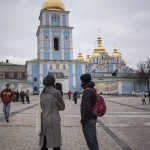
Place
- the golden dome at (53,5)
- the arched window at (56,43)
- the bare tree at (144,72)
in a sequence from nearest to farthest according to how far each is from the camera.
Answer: the bare tree at (144,72) → the golden dome at (53,5) → the arched window at (56,43)

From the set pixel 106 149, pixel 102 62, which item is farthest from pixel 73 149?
pixel 102 62

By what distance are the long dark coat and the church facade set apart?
144ft

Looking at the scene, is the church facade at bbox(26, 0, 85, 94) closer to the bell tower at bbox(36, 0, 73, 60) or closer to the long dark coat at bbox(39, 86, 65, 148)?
the bell tower at bbox(36, 0, 73, 60)

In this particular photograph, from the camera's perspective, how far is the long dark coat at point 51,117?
13.0 feet

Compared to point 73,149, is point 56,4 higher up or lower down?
higher up

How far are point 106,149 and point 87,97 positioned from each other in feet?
6.30

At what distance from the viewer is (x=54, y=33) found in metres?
49.8

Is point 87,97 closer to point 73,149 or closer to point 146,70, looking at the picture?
point 73,149

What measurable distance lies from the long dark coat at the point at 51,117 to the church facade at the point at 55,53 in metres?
43.9

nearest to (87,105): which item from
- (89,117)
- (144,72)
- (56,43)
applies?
(89,117)

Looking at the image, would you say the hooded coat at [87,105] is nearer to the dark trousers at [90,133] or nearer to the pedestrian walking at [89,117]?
the pedestrian walking at [89,117]

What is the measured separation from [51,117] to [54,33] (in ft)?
155

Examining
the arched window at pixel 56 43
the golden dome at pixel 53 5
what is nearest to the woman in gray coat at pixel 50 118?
the arched window at pixel 56 43

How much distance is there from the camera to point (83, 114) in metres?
4.03
